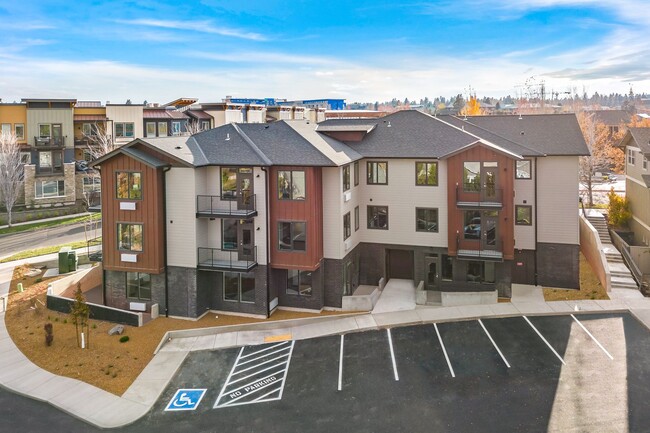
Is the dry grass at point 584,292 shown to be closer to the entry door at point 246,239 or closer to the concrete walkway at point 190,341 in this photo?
the concrete walkway at point 190,341

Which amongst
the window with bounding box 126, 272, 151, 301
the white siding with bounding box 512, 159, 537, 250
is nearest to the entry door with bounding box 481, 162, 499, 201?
the white siding with bounding box 512, 159, 537, 250

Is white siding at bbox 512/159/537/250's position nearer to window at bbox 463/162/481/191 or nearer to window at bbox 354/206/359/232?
window at bbox 463/162/481/191

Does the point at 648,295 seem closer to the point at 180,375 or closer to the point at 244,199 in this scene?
the point at 244,199

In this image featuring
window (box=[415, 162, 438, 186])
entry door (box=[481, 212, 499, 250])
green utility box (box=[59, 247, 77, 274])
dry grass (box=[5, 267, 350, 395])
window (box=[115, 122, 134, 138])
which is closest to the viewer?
dry grass (box=[5, 267, 350, 395])

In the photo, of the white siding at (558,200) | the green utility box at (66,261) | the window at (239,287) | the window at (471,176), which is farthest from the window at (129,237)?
the white siding at (558,200)

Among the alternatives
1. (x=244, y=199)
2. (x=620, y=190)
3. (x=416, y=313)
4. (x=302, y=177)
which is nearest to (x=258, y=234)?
(x=244, y=199)

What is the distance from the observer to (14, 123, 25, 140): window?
4938 cm

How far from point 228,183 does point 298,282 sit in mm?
6430

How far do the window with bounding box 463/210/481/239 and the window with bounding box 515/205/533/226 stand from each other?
3.00 m

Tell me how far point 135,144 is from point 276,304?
11057 millimetres

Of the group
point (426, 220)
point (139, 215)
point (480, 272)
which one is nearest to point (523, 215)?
point (480, 272)

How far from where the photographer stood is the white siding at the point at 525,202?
26766 millimetres

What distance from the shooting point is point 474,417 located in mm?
15031

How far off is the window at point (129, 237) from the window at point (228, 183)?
467 centimetres
